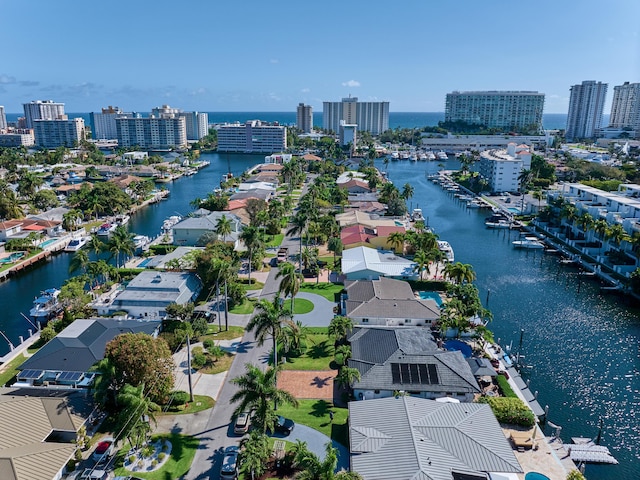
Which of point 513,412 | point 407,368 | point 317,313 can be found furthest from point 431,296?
point 513,412

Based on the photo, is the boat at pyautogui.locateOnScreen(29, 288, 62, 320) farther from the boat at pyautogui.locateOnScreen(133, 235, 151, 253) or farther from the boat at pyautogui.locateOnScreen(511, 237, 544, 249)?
Answer: the boat at pyautogui.locateOnScreen(511, 237, 544, 249)

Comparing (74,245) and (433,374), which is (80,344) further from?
(74,245)

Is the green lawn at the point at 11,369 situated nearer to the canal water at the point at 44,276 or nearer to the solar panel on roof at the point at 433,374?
the canal water at the point at 44,276

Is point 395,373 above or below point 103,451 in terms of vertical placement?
above

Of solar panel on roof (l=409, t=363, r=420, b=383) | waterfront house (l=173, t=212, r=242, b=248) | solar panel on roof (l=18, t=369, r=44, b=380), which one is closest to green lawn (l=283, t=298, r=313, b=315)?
solar panel on roof (l=409, t=363, r=420, b=383)

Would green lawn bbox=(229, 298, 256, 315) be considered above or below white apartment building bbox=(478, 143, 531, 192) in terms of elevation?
below
